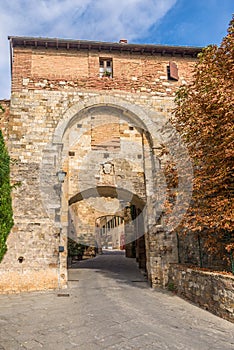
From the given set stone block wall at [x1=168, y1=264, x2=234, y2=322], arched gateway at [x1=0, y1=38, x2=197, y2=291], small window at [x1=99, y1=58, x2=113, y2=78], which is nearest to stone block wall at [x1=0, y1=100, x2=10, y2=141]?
arched gateway at [x1=0, y1=38, x2=197, y2=291]

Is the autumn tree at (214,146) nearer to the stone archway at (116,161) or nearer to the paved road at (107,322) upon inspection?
the stone archway at (116,161)

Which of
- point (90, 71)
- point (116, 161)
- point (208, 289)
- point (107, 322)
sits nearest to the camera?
point (107, 322)

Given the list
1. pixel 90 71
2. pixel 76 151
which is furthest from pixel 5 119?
pixel 90 71

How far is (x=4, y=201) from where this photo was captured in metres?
7.72

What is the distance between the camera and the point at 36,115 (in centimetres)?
924

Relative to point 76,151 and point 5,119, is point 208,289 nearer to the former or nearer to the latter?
point 76,151

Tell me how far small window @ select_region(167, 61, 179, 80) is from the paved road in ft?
24.1

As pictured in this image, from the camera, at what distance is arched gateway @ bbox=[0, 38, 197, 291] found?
26.7 feet

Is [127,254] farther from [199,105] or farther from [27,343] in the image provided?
[27,343]

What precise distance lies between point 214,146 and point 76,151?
4689 mm

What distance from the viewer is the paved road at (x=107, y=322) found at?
397cm

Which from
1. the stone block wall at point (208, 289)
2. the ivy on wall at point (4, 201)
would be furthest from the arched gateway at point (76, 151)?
the stone block wall at point (208, 289)

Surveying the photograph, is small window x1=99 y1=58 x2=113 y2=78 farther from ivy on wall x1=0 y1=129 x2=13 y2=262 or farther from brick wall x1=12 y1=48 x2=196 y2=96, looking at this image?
ivy on wall x1=0 y1=129 x2=13 y2=262

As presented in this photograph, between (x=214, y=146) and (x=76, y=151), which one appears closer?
(x=214, y=146)
